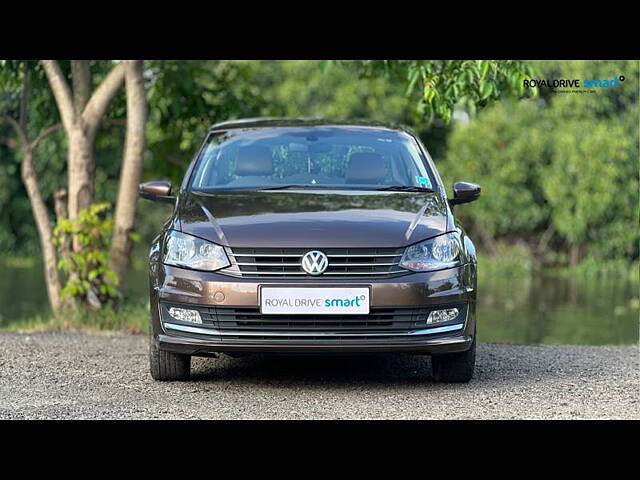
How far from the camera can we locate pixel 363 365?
8.42 metres

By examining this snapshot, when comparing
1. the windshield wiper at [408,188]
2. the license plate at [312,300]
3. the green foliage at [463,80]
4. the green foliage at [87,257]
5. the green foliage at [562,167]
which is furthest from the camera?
the green foliage at [562,167]

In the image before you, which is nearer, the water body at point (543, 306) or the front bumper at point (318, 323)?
the front bumper at point (318, 323)

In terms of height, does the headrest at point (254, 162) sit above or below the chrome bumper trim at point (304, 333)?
above

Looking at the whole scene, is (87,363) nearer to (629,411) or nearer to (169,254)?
(169,254)

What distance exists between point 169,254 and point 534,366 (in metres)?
2.95

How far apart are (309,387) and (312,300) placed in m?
0.88

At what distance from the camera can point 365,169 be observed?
7.93m

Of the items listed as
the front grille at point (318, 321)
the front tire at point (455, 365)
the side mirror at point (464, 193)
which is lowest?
the front tire at point (455, 365)

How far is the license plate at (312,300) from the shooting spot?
21.9 ft

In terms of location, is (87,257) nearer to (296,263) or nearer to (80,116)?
(80,116)

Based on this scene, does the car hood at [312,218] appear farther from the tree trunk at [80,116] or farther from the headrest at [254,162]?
the tree trunk at [80,116]

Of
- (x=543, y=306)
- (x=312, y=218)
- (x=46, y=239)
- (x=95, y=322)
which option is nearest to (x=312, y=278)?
(x=312, y=218)

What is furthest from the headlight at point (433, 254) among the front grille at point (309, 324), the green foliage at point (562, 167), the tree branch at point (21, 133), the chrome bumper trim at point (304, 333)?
the green foliage at point (562, 167)

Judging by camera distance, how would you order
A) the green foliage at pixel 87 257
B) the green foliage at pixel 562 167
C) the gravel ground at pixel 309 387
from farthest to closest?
the green foliage at pixel 562 167 → the green foliage at pixel 87 257 → the gravel ground at pixel 309 387
